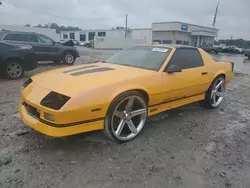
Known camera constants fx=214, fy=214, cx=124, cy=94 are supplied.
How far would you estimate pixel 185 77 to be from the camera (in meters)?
3.85

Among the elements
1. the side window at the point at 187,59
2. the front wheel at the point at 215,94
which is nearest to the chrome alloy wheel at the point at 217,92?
the front wheel at the point at 215,94

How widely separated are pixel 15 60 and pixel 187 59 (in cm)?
549

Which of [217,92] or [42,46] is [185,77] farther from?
[42,46]

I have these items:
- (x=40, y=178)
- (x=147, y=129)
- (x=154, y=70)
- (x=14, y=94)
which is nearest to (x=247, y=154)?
(x=147, y=129)

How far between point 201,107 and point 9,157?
13.0 feet

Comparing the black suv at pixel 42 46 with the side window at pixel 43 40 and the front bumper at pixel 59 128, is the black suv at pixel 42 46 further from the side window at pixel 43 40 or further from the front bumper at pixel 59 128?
the front bumper at pixel 59 128

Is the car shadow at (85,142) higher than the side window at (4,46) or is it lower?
lower

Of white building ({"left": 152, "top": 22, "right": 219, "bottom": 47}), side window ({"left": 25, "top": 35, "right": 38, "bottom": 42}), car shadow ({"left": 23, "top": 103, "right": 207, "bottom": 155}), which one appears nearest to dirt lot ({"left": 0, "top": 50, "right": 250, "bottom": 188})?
car shadow ({"left": 23, "top": 103, "right": 207, "bottom": 155})

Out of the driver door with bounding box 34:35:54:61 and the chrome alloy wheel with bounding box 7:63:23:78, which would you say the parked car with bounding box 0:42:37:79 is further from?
the driver door with bounding box 34:35:54:61

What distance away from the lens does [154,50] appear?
3.98 metres

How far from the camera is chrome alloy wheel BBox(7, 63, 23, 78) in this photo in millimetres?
6824

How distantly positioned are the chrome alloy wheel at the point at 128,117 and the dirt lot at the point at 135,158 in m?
0.16

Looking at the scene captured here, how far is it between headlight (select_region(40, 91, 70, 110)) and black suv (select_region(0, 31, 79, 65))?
7695mm

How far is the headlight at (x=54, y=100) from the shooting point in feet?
8.16
